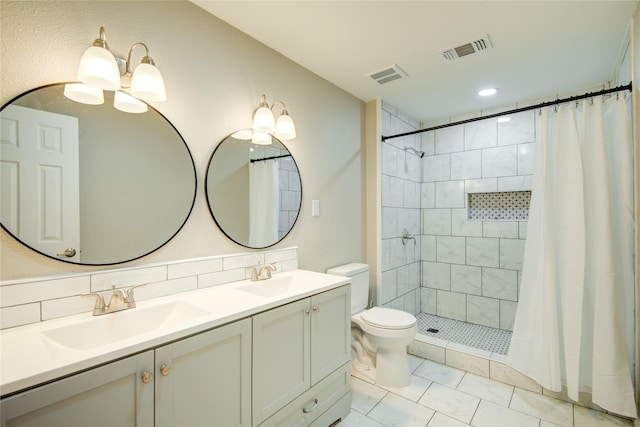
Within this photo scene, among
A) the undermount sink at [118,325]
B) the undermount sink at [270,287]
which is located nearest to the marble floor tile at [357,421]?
the undermount sink at [270,287]

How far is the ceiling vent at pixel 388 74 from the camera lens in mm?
2318

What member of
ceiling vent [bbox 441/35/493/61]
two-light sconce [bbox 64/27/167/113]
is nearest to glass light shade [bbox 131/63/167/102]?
two-light sconce [bbox 64/27/167/113]

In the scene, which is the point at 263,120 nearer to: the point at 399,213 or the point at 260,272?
the point at 260,272

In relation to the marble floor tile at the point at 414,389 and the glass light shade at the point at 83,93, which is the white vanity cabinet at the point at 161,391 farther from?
the marble floor tile at the point at 414,389

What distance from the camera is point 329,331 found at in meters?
1.70

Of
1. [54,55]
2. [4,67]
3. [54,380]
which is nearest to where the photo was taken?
[54,380]

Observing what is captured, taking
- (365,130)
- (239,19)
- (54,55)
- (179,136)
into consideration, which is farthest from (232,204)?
(365,130)

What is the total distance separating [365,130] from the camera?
2963 mm

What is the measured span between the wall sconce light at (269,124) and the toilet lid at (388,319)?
1493 mm

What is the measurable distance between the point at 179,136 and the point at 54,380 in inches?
44.7

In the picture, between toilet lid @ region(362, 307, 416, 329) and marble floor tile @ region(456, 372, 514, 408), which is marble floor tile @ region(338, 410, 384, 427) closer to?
toilet lid @ region(362, 307, 416, 329)

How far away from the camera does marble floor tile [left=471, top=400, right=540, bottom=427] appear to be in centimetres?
179

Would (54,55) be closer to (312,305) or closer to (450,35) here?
(312,305)

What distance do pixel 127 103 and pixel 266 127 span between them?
0.74 meters
